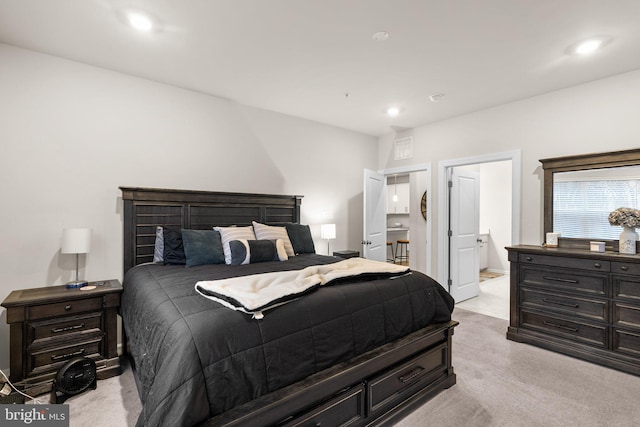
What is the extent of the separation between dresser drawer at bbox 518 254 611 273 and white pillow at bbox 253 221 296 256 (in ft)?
8.23

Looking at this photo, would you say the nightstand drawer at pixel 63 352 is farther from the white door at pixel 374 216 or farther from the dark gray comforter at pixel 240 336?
the white door at pixel 374 216

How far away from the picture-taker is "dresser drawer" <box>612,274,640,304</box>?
261 centimetres

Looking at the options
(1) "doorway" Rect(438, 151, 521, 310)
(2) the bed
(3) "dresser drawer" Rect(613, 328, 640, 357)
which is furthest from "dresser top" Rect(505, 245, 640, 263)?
(2) the bed

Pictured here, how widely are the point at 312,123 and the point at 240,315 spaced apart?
3647 mm

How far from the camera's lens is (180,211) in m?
3.33

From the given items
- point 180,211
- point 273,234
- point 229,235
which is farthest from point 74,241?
point 273,234

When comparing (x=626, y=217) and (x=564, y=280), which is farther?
(x=564, y=280)

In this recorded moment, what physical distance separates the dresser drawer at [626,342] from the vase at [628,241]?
2.34 ft

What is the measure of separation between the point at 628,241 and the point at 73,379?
15.6 ft

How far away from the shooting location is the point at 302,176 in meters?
4.52

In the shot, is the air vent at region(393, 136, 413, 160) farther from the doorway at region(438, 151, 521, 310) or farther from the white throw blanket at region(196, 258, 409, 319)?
the white throw blanket at region(196, 258, 409, 319)

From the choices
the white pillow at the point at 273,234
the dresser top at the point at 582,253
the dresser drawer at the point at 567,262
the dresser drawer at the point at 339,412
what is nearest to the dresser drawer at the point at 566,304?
the dresser drawer at the point at 567,262

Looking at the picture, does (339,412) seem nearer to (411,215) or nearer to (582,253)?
(582,253)

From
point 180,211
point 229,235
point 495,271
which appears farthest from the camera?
point 495,271
